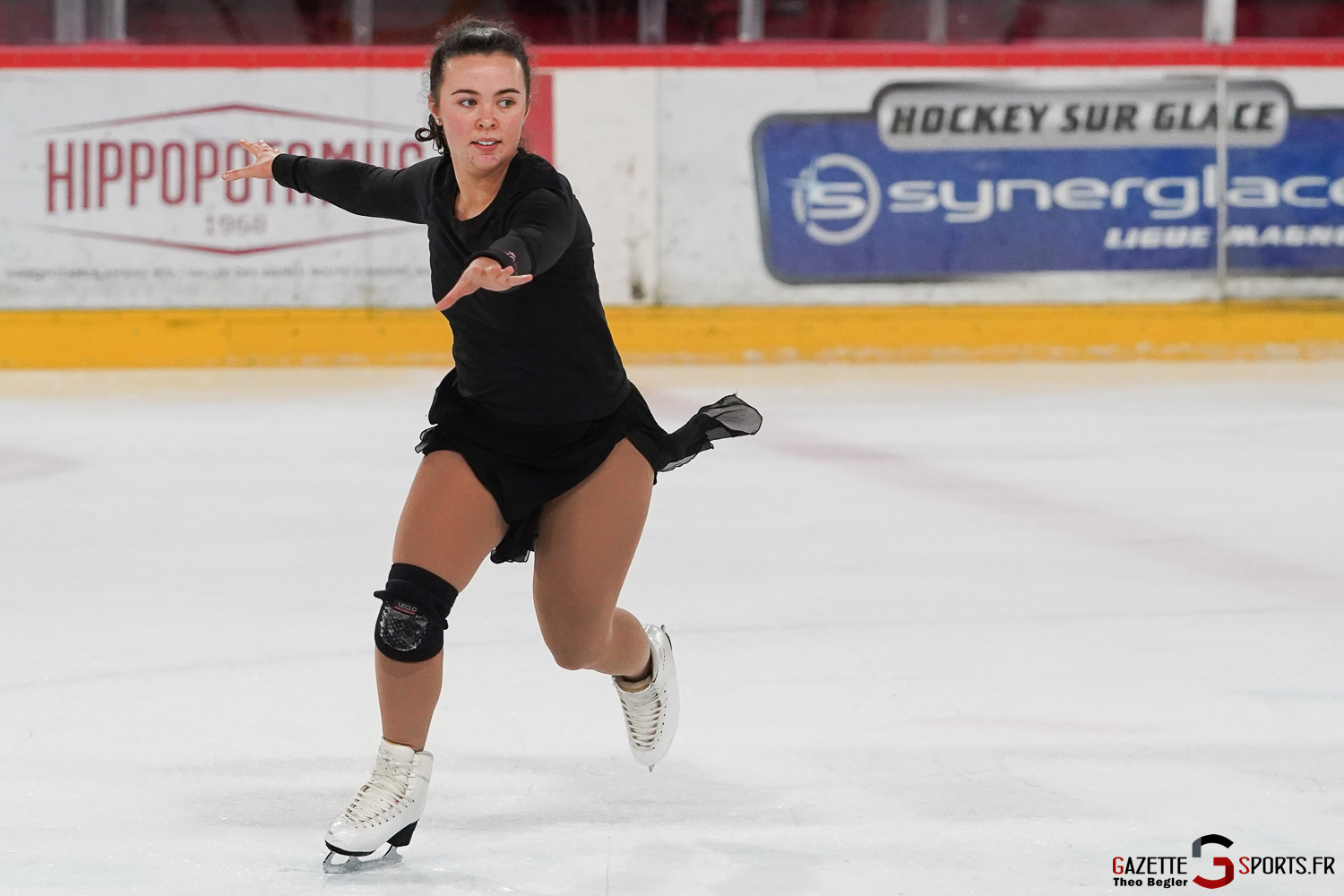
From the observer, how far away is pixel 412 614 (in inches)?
106

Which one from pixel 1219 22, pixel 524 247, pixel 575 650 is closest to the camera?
pixel 524 247

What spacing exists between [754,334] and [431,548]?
653 cm

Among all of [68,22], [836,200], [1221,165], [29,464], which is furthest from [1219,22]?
[29,464]

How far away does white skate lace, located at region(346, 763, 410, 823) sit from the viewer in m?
2.64

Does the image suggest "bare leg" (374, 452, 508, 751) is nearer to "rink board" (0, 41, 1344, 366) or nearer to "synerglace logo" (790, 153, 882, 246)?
"rink board" (0, 41, 1344, 366)

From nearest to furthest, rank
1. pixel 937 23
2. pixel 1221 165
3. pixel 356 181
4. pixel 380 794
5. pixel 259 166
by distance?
pixel 380 794
pixel 356 181
pixel 259 166
pixel 1221 165
pixel 937 23

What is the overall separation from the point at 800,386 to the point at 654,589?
3907mm

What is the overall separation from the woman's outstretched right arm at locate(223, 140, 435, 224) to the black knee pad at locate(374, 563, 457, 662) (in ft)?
1.85

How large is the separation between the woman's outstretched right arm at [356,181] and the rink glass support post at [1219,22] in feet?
23.4

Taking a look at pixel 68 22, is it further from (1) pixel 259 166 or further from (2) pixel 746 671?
(2) pixel 746 671

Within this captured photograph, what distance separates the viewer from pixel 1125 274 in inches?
372

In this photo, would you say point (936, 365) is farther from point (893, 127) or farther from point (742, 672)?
point (742, 672)

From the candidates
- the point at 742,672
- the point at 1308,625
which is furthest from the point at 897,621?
the point at 1308,625

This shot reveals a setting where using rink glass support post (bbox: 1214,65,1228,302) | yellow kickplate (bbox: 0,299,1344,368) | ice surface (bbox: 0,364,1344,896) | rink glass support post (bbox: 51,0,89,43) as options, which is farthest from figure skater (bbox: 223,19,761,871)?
rink glass support post (bbox: 1214,65,1228,302)
